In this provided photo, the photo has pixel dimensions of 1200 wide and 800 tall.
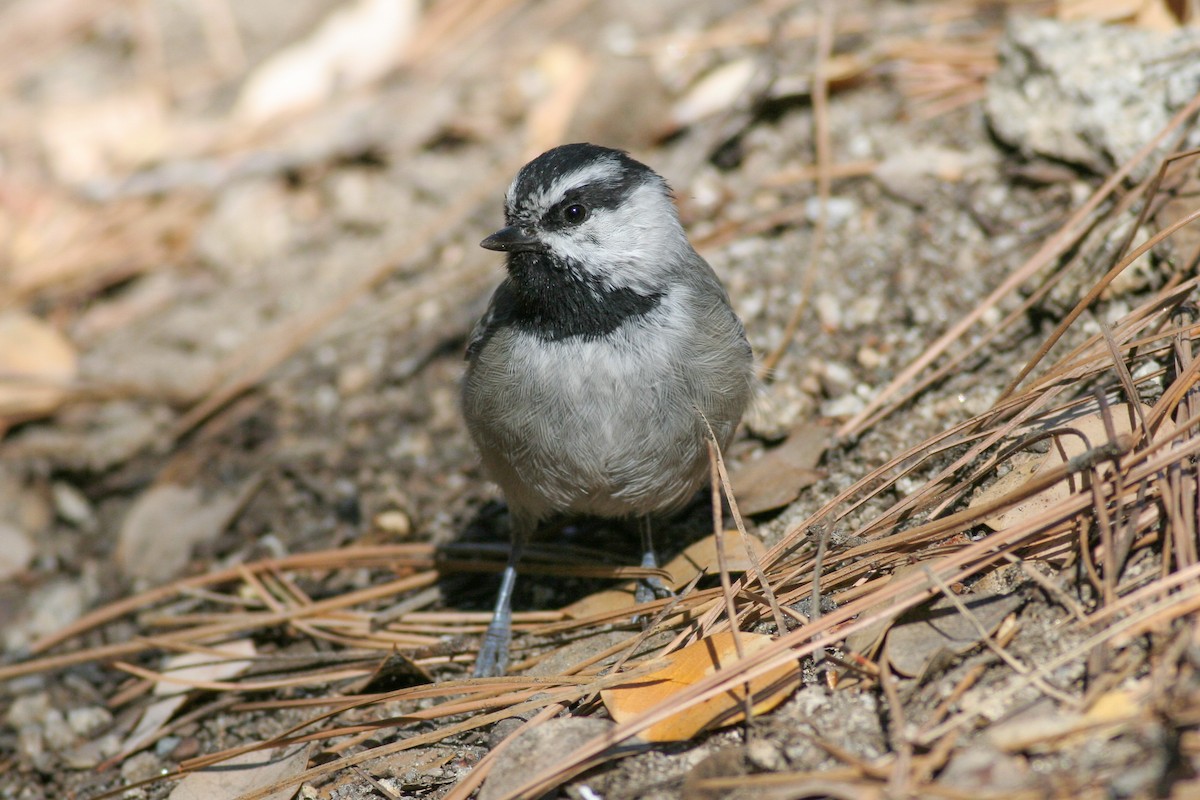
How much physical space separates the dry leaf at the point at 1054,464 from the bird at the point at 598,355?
81 centimetres

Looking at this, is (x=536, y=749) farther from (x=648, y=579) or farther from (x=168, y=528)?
(x=168, y=528)

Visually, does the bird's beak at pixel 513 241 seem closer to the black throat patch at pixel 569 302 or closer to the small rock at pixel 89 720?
the black throat patch at pixel 569 302

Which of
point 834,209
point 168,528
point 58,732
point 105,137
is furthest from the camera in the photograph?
point 105,137

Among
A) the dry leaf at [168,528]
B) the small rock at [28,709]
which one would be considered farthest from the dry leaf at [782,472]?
the small rock at [28,709]

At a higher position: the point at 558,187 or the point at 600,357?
the point at 558,187

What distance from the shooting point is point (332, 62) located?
5.78 m

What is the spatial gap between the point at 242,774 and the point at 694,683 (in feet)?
4.46

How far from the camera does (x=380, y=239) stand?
200 inches

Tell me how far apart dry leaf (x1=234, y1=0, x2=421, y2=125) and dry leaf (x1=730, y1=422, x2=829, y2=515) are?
3.53 m

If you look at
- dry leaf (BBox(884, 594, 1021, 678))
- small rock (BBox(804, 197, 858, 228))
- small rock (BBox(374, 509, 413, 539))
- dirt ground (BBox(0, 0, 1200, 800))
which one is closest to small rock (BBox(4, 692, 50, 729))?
dirt ground (BBox(0, 0, 1200, 800))

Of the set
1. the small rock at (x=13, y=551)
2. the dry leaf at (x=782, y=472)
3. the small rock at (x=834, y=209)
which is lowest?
the dry leaf at (x=782, y=472)

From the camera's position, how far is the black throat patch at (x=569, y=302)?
9.70 feet

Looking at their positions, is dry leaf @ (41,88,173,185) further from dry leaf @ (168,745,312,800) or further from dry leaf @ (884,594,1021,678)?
dry leaf @ (884,594,1021,678)

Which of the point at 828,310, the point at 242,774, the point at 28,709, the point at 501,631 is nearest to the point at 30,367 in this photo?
the point at 28,709
